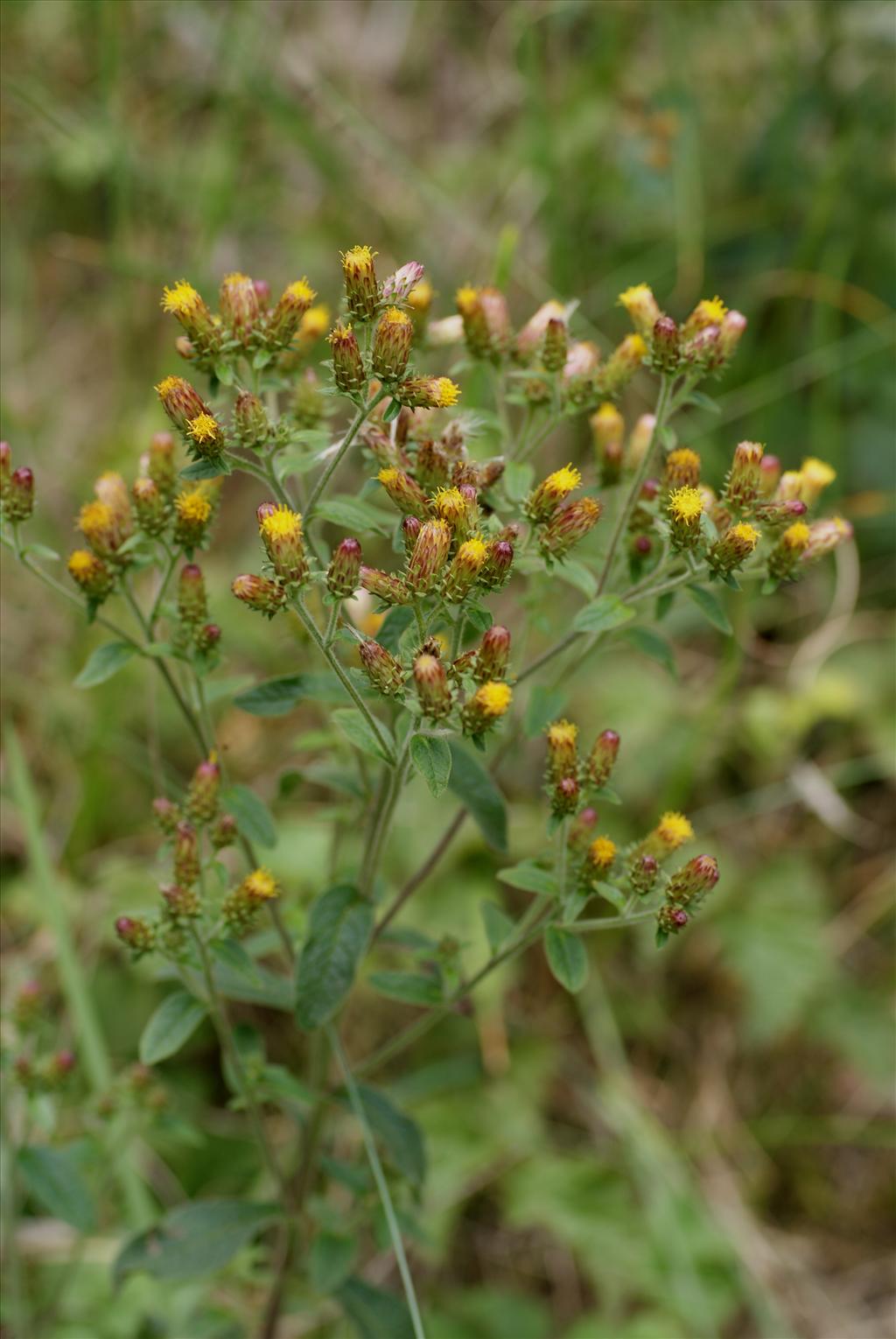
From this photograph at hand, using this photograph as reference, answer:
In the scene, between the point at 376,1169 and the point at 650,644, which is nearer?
the point at 376,1169

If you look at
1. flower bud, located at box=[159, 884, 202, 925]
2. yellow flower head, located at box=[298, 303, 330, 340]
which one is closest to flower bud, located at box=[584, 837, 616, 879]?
flower bud, located at box=[159, 884, 202, 925]

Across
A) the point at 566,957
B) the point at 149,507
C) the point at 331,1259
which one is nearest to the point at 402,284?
the point at 149,507

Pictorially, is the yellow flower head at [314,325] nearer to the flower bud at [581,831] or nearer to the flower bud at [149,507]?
the flower bud at [149,507]

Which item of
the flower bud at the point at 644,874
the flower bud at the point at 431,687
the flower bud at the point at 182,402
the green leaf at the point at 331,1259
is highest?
the flower bud at the point at 182,402

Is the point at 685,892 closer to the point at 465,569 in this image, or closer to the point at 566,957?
the point at 566,957

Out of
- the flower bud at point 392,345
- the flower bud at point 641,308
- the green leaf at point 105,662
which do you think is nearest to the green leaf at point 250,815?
the green leaf at point 105,662

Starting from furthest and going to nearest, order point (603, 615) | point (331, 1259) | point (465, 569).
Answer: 1. point (331, 1259)
2. point (603, 615)
3. point (465, 569)

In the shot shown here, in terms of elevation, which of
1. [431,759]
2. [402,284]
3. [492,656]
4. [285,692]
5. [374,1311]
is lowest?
[374,1311]
